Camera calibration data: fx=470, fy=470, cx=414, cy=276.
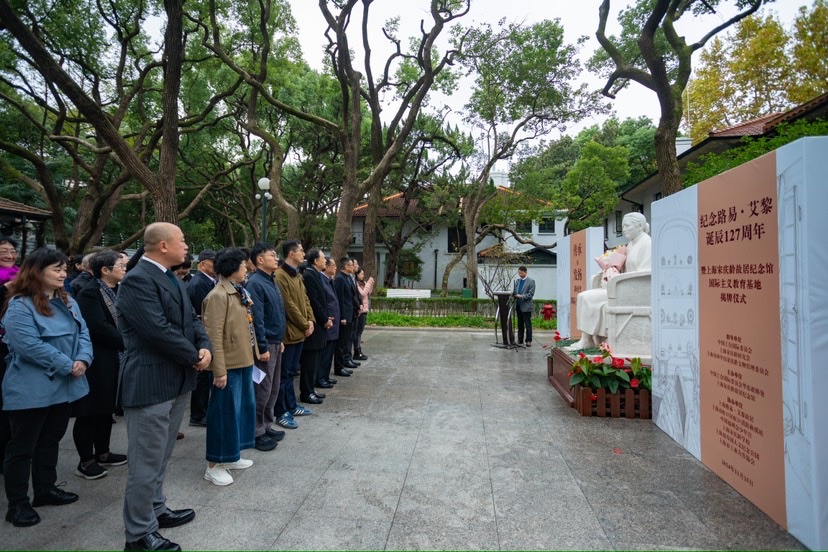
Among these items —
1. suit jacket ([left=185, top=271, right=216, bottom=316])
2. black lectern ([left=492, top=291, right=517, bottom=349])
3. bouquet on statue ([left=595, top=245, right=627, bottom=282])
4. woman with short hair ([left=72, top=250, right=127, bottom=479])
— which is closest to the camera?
woman with short hair ([left=72, top=250, right=127, bottom=479])

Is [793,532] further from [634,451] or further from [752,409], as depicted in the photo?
[634,451]

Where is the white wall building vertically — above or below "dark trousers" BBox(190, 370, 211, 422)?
above

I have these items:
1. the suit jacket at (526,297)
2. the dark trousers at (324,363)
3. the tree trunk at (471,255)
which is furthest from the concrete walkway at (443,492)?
the tree trunk at (471,255)

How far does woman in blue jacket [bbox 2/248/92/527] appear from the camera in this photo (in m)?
2.72

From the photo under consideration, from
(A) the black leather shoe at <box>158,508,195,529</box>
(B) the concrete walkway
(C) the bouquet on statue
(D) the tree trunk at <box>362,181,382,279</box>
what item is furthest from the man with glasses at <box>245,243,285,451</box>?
(D) the tree trunk at <box>362,181,382,279</box>

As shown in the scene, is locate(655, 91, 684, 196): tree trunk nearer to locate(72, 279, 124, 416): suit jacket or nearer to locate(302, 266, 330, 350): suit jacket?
locate(302, 266, 330, 350): suit jacket

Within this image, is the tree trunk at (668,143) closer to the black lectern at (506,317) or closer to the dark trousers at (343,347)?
the black lectern at (506,317)

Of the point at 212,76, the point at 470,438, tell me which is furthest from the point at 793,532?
the point at 212,76

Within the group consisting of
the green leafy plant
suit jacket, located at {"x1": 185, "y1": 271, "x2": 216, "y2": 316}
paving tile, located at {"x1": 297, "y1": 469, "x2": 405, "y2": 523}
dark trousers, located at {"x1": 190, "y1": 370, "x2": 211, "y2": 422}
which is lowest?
paving tile, located at {"x1": 297, "y1": 469, "x2": 405, "y2": 523}

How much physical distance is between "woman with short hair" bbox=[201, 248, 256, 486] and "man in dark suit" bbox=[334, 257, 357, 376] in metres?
3.50

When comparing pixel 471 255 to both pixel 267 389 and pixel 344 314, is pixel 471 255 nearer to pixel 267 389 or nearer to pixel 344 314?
pixel 344 314

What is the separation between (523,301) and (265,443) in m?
7.13

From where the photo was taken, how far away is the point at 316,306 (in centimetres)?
550

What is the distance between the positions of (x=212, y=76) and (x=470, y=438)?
47.3 ft
